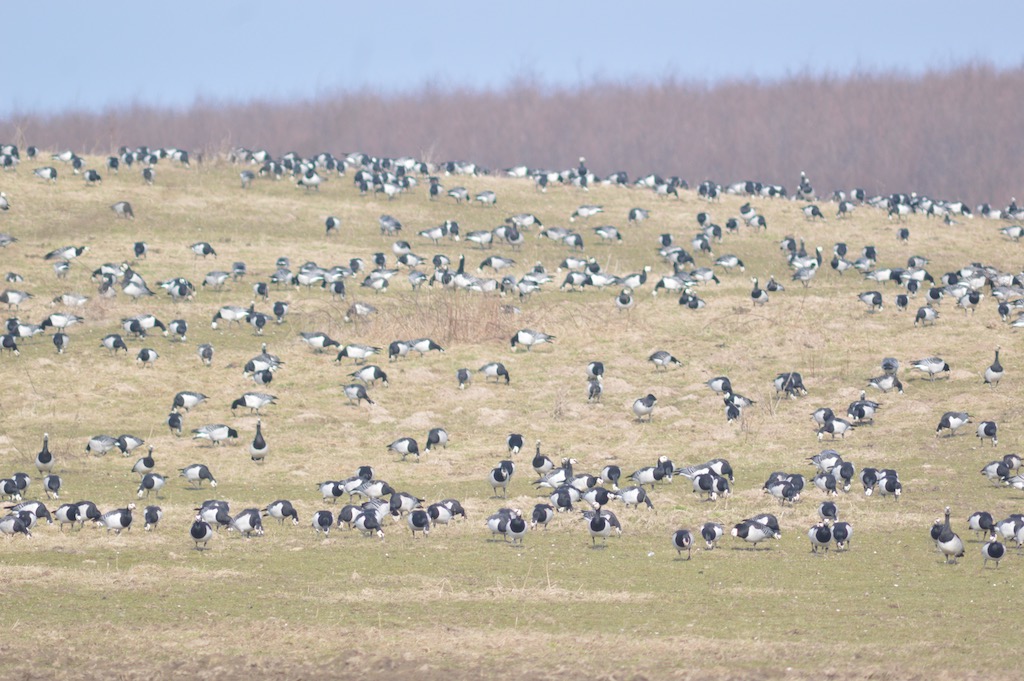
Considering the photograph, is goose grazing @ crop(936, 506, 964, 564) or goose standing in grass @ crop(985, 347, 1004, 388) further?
goose standing in grass @ crop(985, 347, 1004, 388)

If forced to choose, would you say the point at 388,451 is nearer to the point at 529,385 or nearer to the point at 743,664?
the point at 529,385

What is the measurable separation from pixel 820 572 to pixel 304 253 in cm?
3739

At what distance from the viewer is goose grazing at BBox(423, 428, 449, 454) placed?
35.3m

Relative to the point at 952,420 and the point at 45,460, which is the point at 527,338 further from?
the point at 45,460

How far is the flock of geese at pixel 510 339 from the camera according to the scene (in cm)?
2686

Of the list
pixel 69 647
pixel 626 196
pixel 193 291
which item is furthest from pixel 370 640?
pixel 626 196

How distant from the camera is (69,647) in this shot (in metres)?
19.5

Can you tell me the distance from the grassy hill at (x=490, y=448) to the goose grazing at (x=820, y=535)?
0.39 metres

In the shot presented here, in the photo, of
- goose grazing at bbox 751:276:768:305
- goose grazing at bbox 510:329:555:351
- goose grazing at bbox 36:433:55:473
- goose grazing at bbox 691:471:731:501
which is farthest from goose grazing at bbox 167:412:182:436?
goose grazing at bbox 751:276:768:305

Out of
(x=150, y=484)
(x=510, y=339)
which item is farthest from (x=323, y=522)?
(x=510, y=339)

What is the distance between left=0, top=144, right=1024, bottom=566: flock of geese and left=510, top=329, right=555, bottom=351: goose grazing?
3.2 inches

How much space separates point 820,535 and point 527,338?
826 inches

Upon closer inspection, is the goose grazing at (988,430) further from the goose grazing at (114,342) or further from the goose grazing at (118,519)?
the goose grazing at (114,342)

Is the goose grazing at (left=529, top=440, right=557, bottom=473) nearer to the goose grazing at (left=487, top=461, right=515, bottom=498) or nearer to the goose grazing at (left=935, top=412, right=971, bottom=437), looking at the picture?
the goose grazing at (left=487, top=461, right=515, bottom=498)
